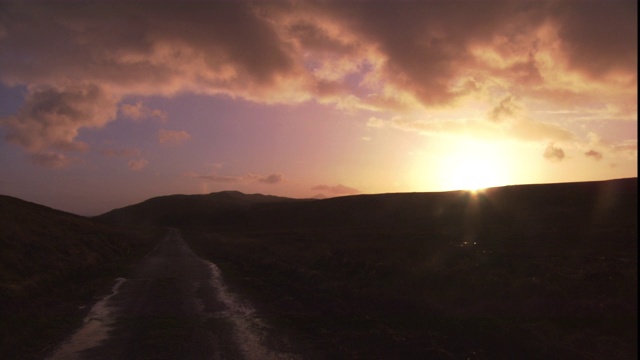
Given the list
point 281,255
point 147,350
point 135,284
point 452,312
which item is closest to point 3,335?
point 147,350

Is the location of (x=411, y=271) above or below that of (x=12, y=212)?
below

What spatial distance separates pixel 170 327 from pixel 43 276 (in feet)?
46.5

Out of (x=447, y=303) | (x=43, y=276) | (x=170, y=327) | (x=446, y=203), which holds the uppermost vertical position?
(x=446, y=203)

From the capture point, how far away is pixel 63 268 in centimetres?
2583

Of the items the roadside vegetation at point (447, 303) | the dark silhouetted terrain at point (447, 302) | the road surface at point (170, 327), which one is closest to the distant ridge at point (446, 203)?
the dark silhouetted terrain at point (447, 302)

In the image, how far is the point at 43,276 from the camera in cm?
2247

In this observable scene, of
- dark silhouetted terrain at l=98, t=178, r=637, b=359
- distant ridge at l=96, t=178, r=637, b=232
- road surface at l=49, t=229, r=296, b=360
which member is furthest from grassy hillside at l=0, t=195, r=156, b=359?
distant ridge at l=96, t=178, r=637, b=232

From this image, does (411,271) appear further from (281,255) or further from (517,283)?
(281,255)

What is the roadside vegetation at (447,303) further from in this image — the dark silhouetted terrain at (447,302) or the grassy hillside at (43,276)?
the grassy hillside at (43,276)

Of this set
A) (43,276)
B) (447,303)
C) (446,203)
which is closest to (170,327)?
(447,303)

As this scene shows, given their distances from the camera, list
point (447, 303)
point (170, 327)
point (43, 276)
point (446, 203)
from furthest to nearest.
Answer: point (446, 203), point (43, 276), point (447, 303), point (170, 327)

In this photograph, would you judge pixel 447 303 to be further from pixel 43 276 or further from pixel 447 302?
pixel 43 276

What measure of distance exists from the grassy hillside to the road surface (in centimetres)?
97

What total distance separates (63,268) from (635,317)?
92.8 ft
